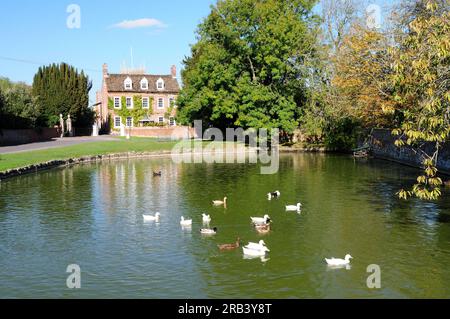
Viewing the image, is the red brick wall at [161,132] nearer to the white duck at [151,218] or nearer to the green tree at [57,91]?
the green tree at [57,91]

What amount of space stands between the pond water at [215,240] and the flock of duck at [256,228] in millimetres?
343

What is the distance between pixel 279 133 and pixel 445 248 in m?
53.5

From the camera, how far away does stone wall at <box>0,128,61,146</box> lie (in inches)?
2564

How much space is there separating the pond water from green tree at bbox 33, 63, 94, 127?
49331mm

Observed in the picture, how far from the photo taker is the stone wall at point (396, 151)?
39.5 m

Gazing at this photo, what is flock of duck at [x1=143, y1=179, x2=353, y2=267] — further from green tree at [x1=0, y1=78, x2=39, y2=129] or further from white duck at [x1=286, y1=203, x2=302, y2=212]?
green tree at [x1=0, y1=78, x2=39, y2=129]

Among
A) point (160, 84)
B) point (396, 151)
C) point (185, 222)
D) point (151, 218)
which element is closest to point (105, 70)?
point (160, 84)

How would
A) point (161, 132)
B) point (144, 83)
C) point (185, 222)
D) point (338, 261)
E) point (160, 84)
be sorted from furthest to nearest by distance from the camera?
1. point (160, 84)
2. point (144, 83)
3. point (161, 132)
4. point (185, 222)
5. point (338, 261)

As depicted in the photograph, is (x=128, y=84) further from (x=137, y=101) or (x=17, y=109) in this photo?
(x=17, y=109)

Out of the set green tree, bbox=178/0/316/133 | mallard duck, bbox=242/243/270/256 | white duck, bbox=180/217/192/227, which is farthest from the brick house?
mallard duck, bbox=242/243/270/256

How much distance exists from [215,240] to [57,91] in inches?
2760

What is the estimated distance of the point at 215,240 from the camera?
66.3ft

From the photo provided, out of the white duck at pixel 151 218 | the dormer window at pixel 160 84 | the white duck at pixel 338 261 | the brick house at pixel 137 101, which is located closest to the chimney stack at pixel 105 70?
the brick house at pixel 137 101
